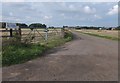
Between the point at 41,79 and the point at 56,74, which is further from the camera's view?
the point at 56,74

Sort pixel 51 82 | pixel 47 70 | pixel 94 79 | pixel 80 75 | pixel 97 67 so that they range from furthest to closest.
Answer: pixel 97 67
pixel 47 70
pixel 80 75
pixel 94 79
pixel 51 82

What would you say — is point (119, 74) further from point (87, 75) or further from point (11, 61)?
point (11, 61)

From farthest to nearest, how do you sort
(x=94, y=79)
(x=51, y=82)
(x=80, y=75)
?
(x=80, y=75), (x=94, y=79), (x=51, y=82)

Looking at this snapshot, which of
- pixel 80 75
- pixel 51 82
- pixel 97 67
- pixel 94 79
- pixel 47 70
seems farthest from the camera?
pixel 97 67

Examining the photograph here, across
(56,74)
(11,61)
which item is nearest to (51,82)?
(56,74)

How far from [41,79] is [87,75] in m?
1.54

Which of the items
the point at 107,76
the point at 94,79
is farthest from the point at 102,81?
the point at 107,76

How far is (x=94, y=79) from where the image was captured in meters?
7.11

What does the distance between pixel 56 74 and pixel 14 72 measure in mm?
1402

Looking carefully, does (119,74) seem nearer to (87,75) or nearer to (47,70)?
(87,75)

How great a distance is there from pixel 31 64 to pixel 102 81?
11.4ft

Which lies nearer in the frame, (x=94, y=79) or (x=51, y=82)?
(x=51, y=82)

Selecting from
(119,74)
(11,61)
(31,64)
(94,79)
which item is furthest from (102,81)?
(11,61)

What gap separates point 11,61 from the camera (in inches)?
384
